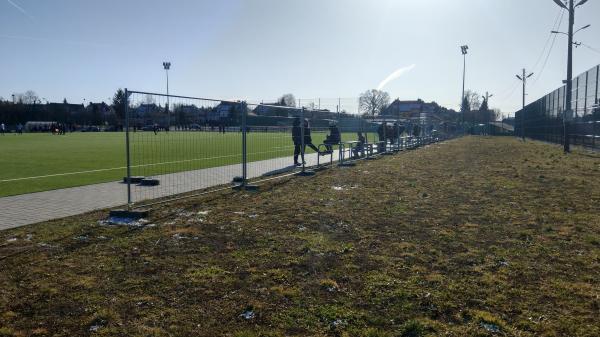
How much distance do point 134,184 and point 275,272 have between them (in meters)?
7.65

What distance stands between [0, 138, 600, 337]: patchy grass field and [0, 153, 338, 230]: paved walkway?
2.49ft

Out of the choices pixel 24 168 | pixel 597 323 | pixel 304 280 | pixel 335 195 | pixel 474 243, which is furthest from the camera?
pixel 24 168

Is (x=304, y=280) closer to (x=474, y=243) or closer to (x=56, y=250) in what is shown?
(x=474, y=243)

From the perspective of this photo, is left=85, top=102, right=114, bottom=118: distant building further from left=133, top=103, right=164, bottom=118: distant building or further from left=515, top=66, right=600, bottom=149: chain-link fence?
left=133, top=103, right=164, bottom=118: distant building

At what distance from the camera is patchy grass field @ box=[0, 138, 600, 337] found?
3.50 meters

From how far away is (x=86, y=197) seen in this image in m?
9.38

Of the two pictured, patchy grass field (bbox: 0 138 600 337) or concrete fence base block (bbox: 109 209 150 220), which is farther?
concrete fence base block (bbox: 109 209 150 220)

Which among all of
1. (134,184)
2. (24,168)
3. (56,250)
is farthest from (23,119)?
(56,250)

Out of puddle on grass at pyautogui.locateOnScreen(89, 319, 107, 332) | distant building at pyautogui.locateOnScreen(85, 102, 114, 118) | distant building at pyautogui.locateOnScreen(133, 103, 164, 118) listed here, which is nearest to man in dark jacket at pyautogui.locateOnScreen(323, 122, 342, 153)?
distant building at pyautogui.locateOnScreen(133, 103, 164, 118)

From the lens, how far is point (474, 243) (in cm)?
573

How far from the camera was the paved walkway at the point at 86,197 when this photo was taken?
7.47 m

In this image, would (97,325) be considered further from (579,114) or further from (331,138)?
(579,114)

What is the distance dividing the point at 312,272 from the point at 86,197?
6514mm

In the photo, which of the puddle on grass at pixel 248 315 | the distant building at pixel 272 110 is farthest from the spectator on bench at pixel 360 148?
the puddle on grass at pixel 248 315
